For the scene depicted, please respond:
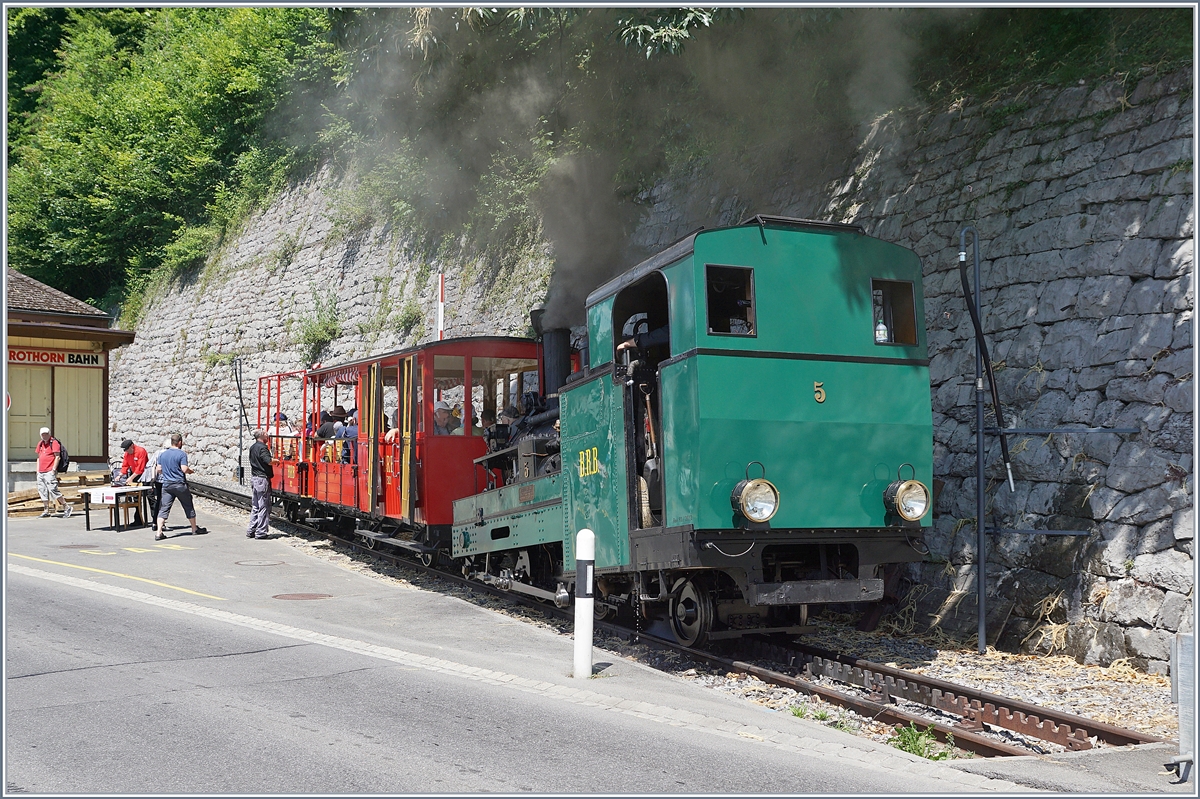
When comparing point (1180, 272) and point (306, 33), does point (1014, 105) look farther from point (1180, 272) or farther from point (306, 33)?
point (306, 33)

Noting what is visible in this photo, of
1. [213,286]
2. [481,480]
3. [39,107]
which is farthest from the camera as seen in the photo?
[39,107]

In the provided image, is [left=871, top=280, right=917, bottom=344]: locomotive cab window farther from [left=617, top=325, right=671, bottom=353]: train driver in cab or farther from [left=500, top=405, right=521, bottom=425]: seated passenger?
[left=500, top=405, right=521, bottom=425]: seated passenger

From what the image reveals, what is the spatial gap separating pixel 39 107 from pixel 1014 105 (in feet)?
142

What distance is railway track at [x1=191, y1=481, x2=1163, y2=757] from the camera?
19.0 ft

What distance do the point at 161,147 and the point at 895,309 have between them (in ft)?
104

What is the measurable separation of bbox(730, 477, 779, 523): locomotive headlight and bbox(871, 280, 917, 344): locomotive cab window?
5.26ft

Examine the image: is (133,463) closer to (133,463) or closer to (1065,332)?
(133,463)

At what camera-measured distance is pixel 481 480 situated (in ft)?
39.5

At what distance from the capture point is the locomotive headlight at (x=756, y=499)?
6848 millimetres

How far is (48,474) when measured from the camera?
18438 mm

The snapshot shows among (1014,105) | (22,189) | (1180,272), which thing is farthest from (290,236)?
(1180,272)

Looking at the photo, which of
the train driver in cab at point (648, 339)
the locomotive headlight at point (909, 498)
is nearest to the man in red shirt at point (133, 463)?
the train driver in cab at point (648, 339)

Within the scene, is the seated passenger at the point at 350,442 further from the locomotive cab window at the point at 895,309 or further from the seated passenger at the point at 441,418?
the locomotive cab window at the point at 895,309

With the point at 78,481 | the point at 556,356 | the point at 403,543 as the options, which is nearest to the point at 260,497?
the point at 403,543
